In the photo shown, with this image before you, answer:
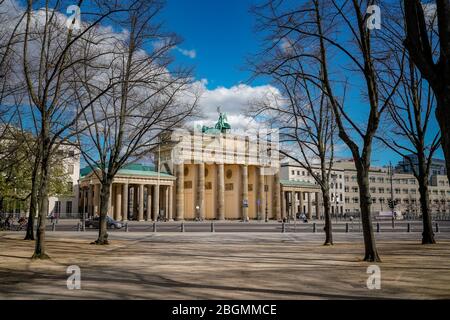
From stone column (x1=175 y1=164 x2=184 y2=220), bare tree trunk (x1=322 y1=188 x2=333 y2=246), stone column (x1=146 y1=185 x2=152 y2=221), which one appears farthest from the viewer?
stone column (x1=175 y1=164 x2=184 y2=220)

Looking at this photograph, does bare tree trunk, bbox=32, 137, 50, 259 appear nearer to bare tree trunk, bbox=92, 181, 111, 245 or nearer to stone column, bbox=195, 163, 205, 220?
bare tree trunk, bbox=92, 181, 111, 245

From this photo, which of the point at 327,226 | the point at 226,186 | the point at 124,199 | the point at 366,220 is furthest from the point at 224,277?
the point at 226,186

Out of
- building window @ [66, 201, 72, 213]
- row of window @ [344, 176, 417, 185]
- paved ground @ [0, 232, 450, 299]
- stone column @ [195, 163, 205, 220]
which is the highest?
row of window @ [344, 176, 417, 185]

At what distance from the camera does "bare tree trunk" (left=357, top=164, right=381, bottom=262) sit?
15.3 m

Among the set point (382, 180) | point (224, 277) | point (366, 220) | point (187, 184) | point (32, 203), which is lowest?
point (224, 277)

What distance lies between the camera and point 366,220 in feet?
51.8

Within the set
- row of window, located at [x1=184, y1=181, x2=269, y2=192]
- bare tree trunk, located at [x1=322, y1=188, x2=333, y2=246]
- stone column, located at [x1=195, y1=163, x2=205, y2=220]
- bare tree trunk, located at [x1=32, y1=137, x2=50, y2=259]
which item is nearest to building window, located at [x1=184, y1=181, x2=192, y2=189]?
row of window, located at [x1=184, y1=181, x2=269, y2=192]

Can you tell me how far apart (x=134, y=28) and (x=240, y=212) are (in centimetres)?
7264

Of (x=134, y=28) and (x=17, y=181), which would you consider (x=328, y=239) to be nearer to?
(x=134, y=28)

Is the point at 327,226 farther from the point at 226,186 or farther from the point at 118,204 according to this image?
the point at 226,186

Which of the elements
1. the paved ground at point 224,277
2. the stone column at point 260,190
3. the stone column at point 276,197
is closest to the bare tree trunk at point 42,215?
the paved ground at point 224,277

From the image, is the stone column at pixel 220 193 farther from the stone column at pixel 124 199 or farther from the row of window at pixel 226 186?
the stone column at pixel 124 199

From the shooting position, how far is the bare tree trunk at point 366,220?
1530 centimetres
